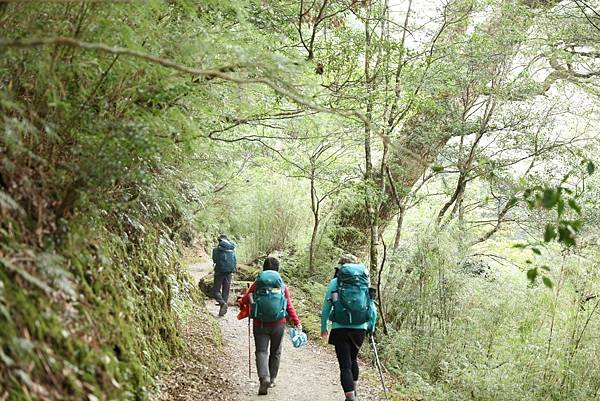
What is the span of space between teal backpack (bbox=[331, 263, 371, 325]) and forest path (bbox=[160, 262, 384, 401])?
1525 millimetres

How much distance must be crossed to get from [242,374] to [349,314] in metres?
2.60

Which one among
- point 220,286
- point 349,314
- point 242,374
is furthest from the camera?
point 220,286

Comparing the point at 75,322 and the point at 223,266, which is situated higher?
the point at 75,322

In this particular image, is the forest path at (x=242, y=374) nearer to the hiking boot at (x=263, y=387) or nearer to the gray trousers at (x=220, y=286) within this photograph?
the hiking boot at (x=263, y=387)

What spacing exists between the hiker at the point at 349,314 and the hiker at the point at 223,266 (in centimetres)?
567

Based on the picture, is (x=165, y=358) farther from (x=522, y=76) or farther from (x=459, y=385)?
(x=522, y=76)

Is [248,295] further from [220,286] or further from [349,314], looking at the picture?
[220,286]

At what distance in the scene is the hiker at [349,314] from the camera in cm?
636

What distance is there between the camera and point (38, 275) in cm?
318

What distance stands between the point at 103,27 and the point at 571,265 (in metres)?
7.20

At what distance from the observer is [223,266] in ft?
39.3

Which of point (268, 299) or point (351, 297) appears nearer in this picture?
point (351, 297)

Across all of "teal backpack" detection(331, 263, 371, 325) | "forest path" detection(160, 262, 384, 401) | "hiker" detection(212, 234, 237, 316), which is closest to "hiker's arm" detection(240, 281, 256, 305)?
"forest path" detection(160, 262, 384, 401)

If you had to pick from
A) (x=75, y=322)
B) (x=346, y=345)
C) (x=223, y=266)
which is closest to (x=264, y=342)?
(x=346, y=345)
